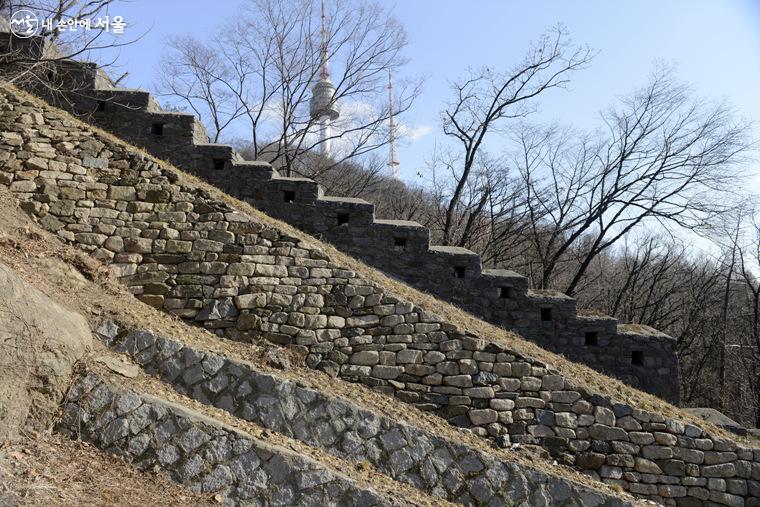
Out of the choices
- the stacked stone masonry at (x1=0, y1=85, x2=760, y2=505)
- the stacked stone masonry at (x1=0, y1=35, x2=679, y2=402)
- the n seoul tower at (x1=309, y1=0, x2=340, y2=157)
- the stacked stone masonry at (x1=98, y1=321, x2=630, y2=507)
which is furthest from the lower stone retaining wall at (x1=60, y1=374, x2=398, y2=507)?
the n seoul tower at (x1=309, y1=0, x2=340, y2=157)

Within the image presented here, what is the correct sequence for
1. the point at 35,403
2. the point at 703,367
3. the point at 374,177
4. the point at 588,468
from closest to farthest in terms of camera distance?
the point at 35,403
the point at 588,468
the point at 703,367
the point at 374,177

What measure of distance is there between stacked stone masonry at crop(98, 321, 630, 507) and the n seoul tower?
12328 millimetres

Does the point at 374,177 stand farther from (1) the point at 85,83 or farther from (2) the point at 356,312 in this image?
(2) the point at 356,312

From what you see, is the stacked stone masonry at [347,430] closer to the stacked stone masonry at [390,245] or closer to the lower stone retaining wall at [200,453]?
the lower stone retaining wall at [200,453]

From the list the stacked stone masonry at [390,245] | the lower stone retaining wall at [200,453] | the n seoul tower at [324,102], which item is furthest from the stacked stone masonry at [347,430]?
the n seoul tower at [324,102]

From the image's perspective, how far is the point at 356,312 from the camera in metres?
7.18

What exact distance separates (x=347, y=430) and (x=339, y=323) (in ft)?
5.25

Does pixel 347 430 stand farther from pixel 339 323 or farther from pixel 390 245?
pixel 390 245

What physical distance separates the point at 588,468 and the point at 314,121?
523 inches

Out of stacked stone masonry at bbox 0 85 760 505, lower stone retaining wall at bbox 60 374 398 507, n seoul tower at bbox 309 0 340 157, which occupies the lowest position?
lower stone retaining wall at bbox 60 374 398 507

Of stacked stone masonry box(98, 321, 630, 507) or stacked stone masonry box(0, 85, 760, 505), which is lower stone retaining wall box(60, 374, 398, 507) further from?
stacked stone masonry box(0, 85, 760, 505)

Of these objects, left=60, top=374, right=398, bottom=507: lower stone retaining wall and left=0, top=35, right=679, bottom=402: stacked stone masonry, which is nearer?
left=60, top=374, right=398, bottom=507: lower stone retaining wall

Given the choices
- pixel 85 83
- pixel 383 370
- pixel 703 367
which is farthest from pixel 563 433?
pixel 703 367

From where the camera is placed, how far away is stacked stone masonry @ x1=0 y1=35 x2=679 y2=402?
878cm
